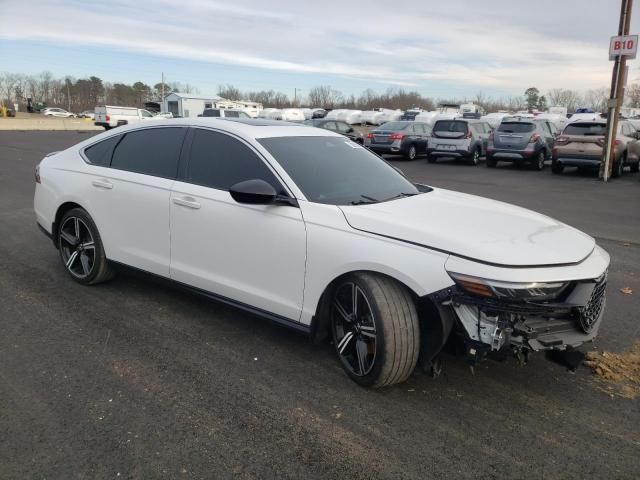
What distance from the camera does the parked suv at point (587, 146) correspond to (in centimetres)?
1650

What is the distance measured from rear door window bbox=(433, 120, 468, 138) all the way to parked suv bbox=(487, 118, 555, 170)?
4.13ft

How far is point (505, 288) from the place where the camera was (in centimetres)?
286

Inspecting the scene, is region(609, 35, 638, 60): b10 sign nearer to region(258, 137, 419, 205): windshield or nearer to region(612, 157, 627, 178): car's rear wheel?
region(612, 157, 627, 178): car's rear wheel

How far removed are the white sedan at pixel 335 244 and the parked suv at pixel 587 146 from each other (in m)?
14.3

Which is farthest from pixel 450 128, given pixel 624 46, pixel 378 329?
pixel 378 329

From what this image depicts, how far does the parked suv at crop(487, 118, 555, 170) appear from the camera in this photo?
18562 mm

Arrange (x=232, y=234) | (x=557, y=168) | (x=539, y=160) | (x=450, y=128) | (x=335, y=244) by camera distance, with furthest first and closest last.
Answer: (x=450, y=128) < (x=539, y=160) < (x=557, y=168) < (x=232, y=234) < (x=335, y=244)

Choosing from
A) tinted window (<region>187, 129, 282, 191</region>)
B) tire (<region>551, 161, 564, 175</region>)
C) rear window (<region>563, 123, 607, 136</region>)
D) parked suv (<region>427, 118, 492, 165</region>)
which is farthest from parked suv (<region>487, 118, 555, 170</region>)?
tinted window (<region>187, 129, 282, 191</region>)

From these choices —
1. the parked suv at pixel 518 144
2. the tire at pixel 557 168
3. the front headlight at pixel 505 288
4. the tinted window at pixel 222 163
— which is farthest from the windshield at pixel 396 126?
the front headlight at pixel 505 288

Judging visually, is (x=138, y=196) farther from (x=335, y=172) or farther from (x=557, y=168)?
(x=557, y=168)

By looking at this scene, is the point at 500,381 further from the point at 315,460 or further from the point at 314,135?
the point at 314,135

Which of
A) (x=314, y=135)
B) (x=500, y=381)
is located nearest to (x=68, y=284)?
(x=314, y=135)

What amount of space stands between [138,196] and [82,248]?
107 cm

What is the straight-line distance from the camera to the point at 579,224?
9.28 meters
